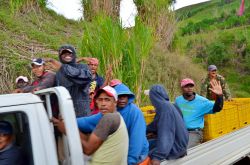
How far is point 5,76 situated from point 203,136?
317cm

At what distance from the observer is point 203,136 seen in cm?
429

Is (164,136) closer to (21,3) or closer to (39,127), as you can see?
(39,127)

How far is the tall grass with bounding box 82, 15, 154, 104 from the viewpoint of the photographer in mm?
5711

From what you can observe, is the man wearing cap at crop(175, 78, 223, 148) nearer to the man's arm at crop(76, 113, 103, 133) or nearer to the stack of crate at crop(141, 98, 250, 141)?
the stack of crate at crop(141, 98, 250, 141)

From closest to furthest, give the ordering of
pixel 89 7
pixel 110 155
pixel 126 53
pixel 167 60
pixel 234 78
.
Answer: pixel 110 155, pixel 126 53, pixel 89 7, pixel 167 60, pixel 234 78

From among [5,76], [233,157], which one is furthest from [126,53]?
[233,157]

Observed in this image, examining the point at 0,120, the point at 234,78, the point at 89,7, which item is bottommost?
the point at 234,78

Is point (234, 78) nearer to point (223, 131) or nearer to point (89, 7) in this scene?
point (89, 7)

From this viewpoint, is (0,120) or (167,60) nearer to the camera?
(0,120)

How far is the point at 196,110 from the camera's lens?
4.23m

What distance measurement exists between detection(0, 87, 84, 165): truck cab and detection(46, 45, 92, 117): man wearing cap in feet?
3.53

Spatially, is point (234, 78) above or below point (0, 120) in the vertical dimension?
below

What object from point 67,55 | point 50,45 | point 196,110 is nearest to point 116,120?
point 67,55

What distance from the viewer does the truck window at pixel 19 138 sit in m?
2.02
